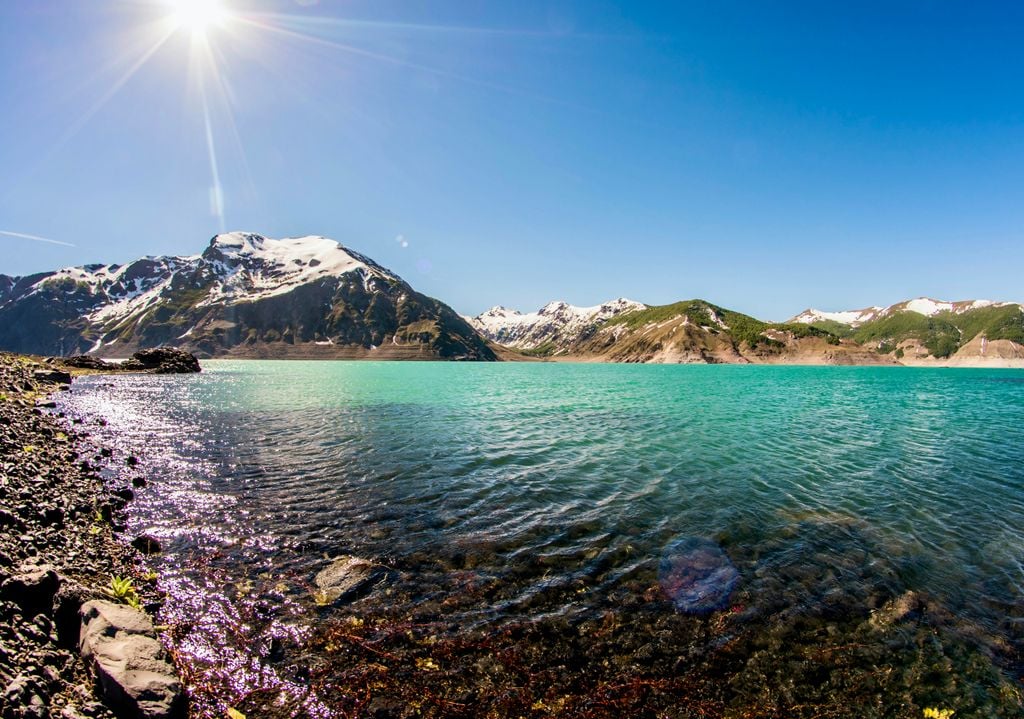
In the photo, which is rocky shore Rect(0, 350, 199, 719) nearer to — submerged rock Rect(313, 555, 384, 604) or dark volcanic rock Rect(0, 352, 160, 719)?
dark volcanic rock Rect(0, 352, 160, 719)

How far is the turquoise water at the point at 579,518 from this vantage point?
1091cm

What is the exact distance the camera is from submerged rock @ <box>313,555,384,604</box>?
1112cm

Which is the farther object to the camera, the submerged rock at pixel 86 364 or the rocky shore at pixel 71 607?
the submerged rock at pixel 86 364

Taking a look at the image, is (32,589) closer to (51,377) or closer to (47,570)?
(47,570)

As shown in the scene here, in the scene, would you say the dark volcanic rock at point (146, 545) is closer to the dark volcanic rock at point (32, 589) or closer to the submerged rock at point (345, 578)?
the dark volcanic rock at point (32, 589)

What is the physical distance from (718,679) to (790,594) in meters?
4.54

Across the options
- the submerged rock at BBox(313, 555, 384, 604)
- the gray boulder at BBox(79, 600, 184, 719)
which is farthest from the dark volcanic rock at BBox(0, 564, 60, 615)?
the submerged rock at BBox(313, 555, 384, 604)

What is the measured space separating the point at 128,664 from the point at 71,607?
9.59 ft

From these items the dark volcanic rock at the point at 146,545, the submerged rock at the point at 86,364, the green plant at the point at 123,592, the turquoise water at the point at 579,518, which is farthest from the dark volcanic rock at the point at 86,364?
the green plant at the point at 123,592

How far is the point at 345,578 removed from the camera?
11875 mm

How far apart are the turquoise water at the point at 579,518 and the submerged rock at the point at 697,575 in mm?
389

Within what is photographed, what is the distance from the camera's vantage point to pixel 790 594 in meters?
11.4

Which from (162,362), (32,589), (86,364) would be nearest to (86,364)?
(86,364)

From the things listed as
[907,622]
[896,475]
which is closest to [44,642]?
[907,622]
